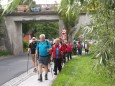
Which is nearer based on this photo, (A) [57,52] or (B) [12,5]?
(B) [12,5]

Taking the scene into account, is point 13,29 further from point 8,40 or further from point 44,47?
point 44,47

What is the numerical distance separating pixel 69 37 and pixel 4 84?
31.3m

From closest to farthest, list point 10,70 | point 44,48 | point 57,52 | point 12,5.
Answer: point 12,5, point 44,48, point 57,52, point 10,70

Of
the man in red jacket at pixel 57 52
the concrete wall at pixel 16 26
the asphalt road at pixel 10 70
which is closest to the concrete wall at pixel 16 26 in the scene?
the concrete wall at pixel 16 26

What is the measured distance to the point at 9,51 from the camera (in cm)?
4775

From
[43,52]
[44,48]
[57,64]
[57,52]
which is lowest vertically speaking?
[57,64]

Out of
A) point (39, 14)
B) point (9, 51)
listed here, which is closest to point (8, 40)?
point (9, 51)

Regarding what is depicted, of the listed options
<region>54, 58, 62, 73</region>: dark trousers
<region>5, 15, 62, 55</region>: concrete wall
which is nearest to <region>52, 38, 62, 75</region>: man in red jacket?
<region>54, 58, 62, 73</region>: dark trousers

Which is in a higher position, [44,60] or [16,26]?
[44,60]

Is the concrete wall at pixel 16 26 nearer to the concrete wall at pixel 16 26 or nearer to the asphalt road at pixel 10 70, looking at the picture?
the concrete wall at pixel 16 26

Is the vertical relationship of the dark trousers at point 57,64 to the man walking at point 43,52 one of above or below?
below

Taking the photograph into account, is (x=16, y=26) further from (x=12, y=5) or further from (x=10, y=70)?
(x=12, y=5)

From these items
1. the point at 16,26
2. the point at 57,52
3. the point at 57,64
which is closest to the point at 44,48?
the point at 57,52

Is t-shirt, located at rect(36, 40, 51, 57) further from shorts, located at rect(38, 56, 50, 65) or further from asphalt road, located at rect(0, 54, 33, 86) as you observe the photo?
asphalt road, located at rect(0, 54, 33, 86)
